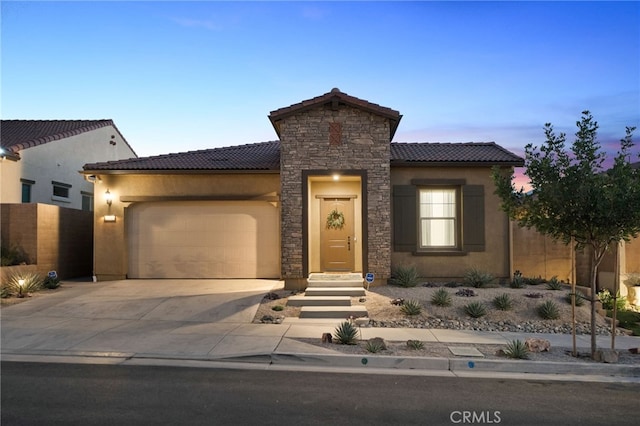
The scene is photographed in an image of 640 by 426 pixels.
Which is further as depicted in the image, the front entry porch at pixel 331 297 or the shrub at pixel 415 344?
the front entry porch at pixel 331 297

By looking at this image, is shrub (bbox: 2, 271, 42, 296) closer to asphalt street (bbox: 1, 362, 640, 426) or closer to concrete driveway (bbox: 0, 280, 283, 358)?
concrete driveway (bbox: 0, 280, 283, 358)

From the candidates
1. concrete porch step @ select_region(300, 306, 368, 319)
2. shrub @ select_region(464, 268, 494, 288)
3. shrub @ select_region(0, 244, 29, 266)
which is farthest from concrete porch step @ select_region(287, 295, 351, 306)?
shrub @ select_region(0, 244, 29, 266)

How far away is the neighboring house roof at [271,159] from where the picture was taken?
46.5 ft

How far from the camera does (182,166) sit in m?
15.0

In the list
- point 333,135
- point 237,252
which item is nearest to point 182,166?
point 237,252

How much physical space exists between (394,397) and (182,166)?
36.5 feet

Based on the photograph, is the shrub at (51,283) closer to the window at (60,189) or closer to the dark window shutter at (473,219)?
the window at (60,189)

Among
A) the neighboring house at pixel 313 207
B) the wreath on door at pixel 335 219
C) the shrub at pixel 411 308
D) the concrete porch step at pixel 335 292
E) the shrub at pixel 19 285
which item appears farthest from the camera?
the wreath on door at pixel 335 219

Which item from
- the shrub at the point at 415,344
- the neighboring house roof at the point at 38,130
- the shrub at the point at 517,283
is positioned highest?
the neighboring house roof at the point at 38,130

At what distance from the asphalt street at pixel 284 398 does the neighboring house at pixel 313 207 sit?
664 cm

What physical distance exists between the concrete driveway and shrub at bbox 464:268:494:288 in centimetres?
538

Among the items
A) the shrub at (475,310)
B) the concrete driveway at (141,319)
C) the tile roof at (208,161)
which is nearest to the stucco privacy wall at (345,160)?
the tile roof at (208,161)

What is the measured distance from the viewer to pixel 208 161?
51.4 ft

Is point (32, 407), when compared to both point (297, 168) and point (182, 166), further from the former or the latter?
point (182, 166)
